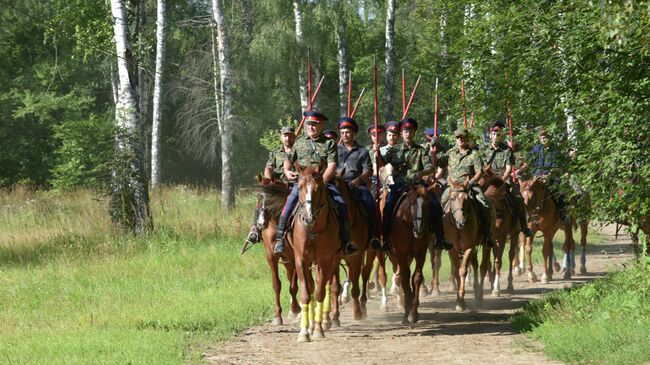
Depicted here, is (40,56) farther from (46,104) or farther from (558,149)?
(558,149)

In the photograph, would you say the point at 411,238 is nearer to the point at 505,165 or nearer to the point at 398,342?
the point at 398,342

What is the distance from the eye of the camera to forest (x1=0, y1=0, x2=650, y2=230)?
40.9ft

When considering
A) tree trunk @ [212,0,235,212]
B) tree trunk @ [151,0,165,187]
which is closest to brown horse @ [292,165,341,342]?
tree trunk @ [212,0,235,212]

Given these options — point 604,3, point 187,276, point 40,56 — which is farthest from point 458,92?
point 40,56

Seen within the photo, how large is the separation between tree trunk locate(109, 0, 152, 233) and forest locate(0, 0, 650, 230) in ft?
0.31

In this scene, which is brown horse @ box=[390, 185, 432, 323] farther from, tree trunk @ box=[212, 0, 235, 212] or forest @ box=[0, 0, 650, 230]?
tree trunk @ box=[212, 0, 235, 212]

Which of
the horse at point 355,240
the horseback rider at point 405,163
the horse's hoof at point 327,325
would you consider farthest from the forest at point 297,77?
the horse's hoof at point 327,325

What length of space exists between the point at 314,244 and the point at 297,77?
29649 millimetres

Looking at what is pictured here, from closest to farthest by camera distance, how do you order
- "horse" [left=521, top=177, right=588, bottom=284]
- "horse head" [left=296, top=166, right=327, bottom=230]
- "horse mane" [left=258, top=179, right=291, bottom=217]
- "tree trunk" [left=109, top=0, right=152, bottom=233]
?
"horse head" [left=296, top=166, right=327, bottom=230] → "horse mane" [left=258, top=179, right=291, bottom=217] → "horse" [left=521, top=177, right=588, bottom=284] → "tree trunk" [left=109, top=0, right=152, bottom=233]

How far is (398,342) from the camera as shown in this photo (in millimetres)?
12039

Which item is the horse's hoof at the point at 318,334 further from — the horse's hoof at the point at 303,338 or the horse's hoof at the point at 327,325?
the horse's hoof at the point at 327,325

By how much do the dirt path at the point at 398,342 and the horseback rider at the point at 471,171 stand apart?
1.25 m

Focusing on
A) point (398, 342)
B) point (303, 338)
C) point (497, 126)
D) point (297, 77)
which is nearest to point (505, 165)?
point (497, 126)

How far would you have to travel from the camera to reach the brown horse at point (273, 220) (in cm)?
1331
